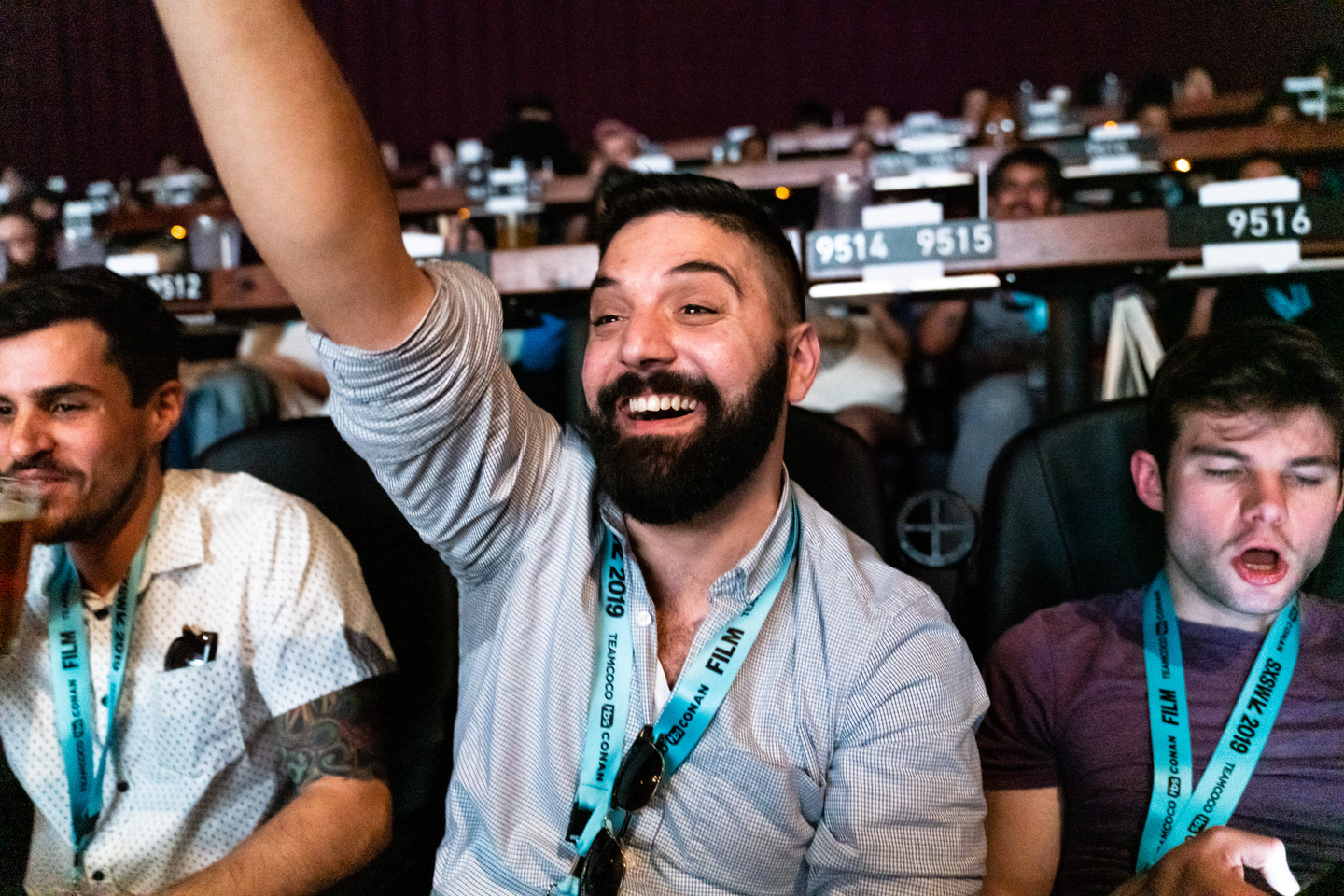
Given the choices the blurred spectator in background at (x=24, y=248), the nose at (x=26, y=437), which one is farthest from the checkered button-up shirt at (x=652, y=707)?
the blurred spectator in background at (x=24, y=248)

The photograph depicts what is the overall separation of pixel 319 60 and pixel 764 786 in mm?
820

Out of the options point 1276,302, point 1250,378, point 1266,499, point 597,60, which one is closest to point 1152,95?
point 1276,302

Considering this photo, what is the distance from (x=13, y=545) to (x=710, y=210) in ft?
2.80

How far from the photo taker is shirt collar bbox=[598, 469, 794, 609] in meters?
1.08

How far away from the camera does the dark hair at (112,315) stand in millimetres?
1252

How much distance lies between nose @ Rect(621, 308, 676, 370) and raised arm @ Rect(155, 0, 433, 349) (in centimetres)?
34

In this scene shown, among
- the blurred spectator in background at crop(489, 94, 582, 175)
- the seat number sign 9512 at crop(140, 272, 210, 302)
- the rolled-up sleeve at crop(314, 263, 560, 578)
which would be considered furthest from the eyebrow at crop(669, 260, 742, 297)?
the blurred spectator in background at crop(489, 94, 582, 175)

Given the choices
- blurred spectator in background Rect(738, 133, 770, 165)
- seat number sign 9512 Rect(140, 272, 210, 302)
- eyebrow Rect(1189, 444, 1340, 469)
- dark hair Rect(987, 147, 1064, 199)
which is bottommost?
eyebrow Rect(1189, 444, 1340, 469)

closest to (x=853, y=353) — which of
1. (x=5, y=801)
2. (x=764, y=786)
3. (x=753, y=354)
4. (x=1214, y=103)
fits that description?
(x=753, y=354)

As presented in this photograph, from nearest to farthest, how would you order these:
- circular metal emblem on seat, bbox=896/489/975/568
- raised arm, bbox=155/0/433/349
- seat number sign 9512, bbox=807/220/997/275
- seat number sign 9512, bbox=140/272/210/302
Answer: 1. raised arm, bbox=155/0/433/349
2. circular metal emblem on seat, bbox=896/489/975/568
3. seat number sign 9512, bbox=807/220/997/275
4. seat number sign 9512, bbox=140/272/210/302

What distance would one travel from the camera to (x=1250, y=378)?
1.23 m

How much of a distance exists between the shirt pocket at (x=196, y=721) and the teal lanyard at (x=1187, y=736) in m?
1.18

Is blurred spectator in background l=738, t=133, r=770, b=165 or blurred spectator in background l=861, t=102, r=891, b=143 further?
blurred spectator in background l=861, t=102, r=891, b=143

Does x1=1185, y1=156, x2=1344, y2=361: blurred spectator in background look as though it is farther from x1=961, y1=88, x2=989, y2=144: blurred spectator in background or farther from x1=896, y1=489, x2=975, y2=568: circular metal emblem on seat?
x1=961, y1=88, x2=989, y2=144: blurred spectator in background
